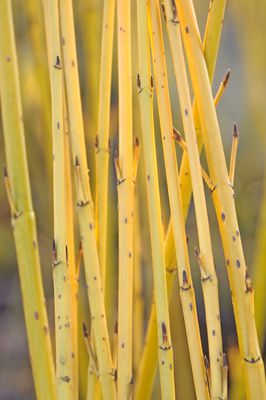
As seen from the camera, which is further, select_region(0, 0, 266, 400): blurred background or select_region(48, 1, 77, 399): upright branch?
select_region(0, 0, 266, 400): blurred background

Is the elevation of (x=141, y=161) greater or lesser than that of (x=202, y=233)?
greater

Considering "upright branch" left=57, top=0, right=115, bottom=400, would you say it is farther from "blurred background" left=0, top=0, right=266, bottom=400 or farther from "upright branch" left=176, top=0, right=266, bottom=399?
"blurred background" left=0, top=0, right=266, bottom=400

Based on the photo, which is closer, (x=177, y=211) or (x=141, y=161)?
(x=177, y=211)

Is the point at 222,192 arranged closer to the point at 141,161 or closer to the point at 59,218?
the point at 59,218

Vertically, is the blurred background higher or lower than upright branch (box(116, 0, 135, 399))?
higher

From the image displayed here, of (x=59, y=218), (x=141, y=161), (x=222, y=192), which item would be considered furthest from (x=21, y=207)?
(x=141, y=161)

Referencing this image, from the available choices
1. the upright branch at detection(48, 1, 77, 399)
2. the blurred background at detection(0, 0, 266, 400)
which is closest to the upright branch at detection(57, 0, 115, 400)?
the upright branch at detection(48, 1, 77, 399)

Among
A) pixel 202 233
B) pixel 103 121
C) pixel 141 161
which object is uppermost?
pixel 141 161
